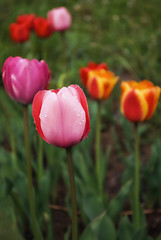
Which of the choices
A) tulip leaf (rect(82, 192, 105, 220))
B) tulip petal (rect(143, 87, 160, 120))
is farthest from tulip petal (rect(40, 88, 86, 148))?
tulip leaf (rect(82, 192, 105, 220))

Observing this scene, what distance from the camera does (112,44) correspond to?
3.25 metres

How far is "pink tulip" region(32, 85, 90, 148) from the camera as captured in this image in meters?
0.66

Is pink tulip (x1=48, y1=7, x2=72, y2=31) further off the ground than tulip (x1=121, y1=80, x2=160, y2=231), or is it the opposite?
tulip (x1=121, y1=80, x2=160, y2=231)

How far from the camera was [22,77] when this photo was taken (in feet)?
2.79

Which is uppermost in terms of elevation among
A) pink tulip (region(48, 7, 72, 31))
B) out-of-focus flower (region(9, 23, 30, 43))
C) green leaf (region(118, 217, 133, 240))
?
pink tulip (region(48, 7, 72, 31))

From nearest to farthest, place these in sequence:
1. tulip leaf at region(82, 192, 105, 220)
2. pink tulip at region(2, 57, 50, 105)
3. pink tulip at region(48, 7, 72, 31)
A: pink tulip at region(2, 57, 50, 105) → tulip leaf at region(82, 192, 105, 220) → pink tulip at region(48, 7, 72, 31)

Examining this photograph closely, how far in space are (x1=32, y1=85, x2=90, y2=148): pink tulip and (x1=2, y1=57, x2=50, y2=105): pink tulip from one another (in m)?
0.18

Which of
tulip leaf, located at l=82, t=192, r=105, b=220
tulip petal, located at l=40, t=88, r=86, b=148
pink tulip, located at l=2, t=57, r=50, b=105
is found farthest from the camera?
tulip leaf, located at l=82, t=192, r=105, b=220

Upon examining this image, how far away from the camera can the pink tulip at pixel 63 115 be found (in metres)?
0.66

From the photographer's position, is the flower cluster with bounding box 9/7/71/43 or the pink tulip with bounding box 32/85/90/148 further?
the flower cluster with bounding box 9/7/71/43

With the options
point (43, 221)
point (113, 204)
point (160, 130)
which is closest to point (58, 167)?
point (43, 221)

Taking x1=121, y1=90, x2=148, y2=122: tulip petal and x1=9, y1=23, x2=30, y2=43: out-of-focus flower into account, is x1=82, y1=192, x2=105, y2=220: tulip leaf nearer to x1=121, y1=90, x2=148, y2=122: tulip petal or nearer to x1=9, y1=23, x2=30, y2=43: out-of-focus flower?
x1=121, y1=90, x2=148, y2=122: tulip petal

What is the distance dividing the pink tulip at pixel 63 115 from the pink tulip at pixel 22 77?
0.18 meters

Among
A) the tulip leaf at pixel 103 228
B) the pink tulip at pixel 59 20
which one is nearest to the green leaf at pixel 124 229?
the tulip leaf at pixel 103 228
